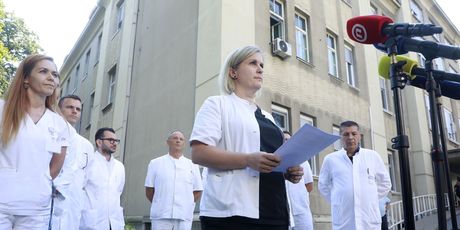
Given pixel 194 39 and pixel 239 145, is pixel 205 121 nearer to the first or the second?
pixel 239 145

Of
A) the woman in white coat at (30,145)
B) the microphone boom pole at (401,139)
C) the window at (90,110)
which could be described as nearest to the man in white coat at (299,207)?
the microphone boom pole at (401,139)

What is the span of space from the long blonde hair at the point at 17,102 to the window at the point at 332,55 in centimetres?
1106

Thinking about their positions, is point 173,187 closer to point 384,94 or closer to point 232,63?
point 232,63

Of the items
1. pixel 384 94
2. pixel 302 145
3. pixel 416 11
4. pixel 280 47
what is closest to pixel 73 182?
pixel 302 145

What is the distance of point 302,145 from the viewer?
83.1 inches

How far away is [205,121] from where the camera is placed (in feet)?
7.51

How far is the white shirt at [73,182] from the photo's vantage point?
4.10 metres

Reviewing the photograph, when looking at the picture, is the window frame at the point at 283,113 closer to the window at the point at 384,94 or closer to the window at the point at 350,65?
the window at the point at 350,65

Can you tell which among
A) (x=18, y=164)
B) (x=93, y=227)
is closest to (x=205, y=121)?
(x=18, y=164)

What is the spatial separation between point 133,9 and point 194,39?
→ 5555 millimetres

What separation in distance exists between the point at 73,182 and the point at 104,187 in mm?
870

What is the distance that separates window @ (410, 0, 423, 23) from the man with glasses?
1975cm

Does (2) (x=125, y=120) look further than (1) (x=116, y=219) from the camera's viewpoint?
Yes

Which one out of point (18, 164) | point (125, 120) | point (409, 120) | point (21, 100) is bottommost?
point (18, 164)
